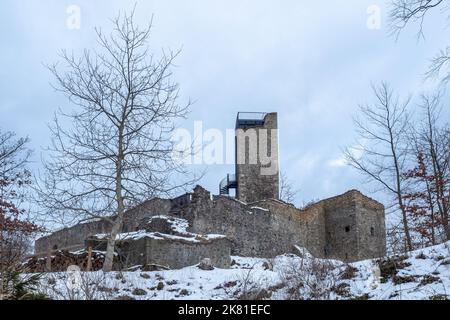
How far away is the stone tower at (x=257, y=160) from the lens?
116 feet

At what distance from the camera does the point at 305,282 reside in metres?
10.1

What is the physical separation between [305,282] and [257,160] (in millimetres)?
27264

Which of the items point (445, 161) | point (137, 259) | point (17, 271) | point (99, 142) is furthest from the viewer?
point (445, 161)

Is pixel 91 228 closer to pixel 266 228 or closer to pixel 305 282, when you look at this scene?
pixel 266 228

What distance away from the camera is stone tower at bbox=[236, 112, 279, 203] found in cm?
3525

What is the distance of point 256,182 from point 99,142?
841 inches

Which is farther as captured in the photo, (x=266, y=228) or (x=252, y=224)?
(x=266, y=228)

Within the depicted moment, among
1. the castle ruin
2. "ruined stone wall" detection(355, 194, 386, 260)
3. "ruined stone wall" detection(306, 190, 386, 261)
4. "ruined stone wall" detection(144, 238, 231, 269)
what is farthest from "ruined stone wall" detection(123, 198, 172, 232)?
"ruined stone wall" detection(355, 194, 386, 260)

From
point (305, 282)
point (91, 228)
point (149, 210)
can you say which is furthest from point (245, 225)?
point (305, 282)

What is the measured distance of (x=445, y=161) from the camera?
19.9 m

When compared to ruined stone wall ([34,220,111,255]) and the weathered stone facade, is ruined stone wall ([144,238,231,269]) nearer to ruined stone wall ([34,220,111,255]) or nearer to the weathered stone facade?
the weathered stone facade

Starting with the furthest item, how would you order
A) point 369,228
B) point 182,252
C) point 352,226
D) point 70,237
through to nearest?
point 369,228, point 352,226, point 70,237, point 182,252
